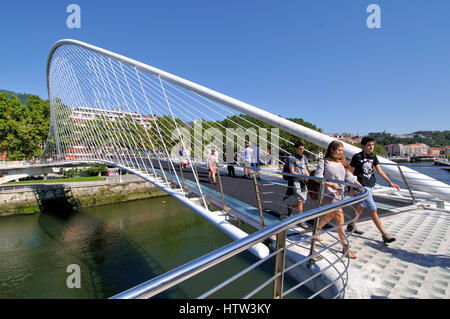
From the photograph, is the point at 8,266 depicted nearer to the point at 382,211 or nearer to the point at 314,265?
the point at 314,265

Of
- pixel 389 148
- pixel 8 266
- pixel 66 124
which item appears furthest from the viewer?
pixel 389 148

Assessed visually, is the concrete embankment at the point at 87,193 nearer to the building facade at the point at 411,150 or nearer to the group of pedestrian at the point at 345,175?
the group of pedestrian at the point at 345,175

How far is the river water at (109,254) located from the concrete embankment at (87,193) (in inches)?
42.4

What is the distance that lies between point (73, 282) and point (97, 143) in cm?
680

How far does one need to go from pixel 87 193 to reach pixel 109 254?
1123cm

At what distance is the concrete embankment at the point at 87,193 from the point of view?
15734mm

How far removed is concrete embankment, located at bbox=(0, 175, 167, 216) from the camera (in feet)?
51.6

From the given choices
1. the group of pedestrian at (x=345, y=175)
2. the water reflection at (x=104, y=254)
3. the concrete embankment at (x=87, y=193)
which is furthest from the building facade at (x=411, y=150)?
the group of pedestrian at (x=345, y=175)

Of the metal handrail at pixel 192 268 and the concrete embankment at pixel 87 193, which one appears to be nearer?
the metal handrail at pixel 192 268

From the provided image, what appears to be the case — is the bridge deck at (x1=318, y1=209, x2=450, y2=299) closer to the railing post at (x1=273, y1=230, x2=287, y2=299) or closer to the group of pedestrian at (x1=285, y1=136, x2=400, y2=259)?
the group of pedestrian at (x1=285, y1=136, x2=400, y2=259)

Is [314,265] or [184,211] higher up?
[314,265]

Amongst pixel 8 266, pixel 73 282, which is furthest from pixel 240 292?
pixel 8 266

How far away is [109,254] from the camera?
8.48 m
